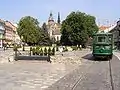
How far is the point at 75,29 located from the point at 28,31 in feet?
69.4

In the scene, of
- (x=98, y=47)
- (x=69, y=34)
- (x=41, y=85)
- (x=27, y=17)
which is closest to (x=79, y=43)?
(x=69, y=34)

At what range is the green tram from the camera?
33344 millimetres

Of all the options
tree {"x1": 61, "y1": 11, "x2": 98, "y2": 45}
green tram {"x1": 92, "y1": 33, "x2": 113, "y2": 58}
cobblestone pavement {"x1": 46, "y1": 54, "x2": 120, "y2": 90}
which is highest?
tree {"x1": 61, "y1": 11, "x2": 98, "y2": 45}

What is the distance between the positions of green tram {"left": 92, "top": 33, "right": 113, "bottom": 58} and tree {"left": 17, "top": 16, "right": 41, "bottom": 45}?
72.4 meters

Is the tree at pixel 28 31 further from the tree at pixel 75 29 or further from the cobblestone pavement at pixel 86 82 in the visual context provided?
the cobblestone pavement at pixel 86 82

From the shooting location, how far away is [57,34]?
608 feet

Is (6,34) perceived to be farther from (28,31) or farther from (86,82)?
(86,82)

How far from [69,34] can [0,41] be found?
3327 cm

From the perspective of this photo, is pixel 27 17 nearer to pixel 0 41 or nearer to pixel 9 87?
pixel 0 41

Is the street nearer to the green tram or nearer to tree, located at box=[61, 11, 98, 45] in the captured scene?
the green tram

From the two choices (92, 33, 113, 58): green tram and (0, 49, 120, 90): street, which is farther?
(92, 33, 113, 58): green tram

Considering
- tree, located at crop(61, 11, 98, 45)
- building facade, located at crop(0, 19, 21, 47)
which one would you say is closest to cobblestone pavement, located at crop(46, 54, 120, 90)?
tree, located at crop(61, 11, 98, 45)

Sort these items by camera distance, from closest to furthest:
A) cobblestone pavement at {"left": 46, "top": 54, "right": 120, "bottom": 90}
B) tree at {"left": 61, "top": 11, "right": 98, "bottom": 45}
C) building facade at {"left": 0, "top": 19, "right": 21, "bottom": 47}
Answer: cobblestone pavement at {"left": 46, "top": 54, "right": 120, "bottom": 90}
tree at {"left": 61, "top": 11, "right": 98, "bottom": 45}
building facade at {"left": 0, "top": 19, "right": 21, "bottom": 47}

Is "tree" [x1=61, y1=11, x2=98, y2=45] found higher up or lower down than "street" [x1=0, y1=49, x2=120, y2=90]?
higher up
